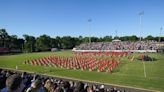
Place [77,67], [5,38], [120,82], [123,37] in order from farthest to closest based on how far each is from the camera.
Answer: [123,37] < [5,38] < [77,67] < [120,82]

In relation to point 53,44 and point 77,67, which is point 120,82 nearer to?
point 77,67

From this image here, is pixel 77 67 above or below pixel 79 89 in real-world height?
below

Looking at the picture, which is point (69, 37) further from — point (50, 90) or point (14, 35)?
point (50, 90)

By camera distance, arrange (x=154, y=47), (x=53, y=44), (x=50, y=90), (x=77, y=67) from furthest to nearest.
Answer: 1. (x=53, y=44)
2. (x=154, y=47)
3. (x=77, y=67)
4. (x=50, y=90)

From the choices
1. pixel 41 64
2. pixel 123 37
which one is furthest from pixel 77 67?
pixel 123 37

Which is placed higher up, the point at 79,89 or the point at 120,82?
the point at 79,89

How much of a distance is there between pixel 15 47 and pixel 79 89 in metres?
139

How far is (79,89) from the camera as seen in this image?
6.33 meters

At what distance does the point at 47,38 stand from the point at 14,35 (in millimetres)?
18668

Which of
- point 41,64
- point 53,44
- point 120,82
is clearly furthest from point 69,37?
point 120,82

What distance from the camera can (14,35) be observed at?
477ft

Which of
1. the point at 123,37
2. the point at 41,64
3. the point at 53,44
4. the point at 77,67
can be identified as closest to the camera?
the point at 77,67

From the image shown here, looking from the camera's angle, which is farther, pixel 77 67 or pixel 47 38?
pixel 47 38

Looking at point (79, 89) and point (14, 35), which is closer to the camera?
point (79, 89)
